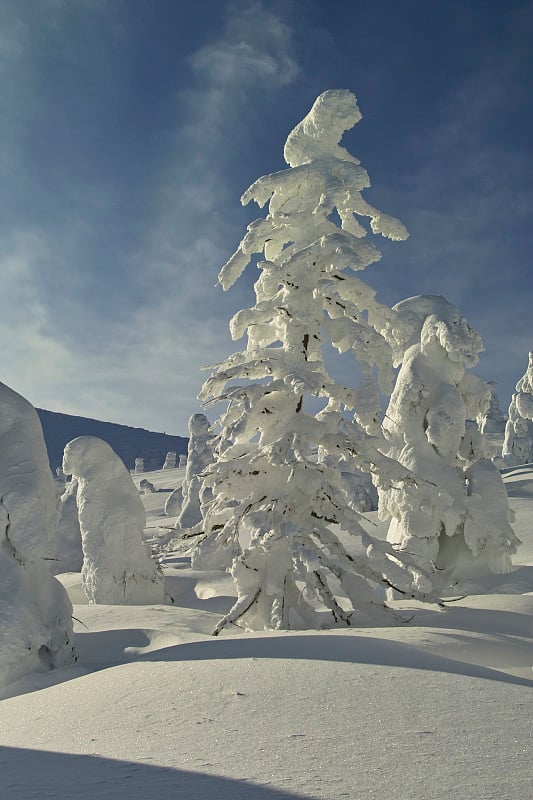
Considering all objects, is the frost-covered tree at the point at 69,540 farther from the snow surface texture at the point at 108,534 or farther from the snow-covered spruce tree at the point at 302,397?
the snow-covered spruce tree at the point at 302,397

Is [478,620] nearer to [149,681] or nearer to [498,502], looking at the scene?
[149,681]

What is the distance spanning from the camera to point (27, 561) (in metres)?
5.77

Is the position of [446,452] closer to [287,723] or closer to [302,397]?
[302,397]

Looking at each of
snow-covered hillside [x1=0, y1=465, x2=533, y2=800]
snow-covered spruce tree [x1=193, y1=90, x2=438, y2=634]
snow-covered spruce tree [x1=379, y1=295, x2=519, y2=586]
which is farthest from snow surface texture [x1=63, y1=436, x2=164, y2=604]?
snow-covered hillside [x1=0, y1=465, x2=533, y2=800]

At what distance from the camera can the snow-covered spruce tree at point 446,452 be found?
35.8ft

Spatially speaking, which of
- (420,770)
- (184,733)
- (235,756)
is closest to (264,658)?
(184,733)

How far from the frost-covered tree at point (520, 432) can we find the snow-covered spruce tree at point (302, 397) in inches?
1387

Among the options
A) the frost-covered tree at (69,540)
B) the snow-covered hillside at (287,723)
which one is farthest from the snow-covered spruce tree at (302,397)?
the frost-covered tree at (69,540)

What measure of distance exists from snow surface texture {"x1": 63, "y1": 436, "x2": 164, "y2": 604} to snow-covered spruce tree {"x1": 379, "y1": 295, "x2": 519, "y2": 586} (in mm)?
4453

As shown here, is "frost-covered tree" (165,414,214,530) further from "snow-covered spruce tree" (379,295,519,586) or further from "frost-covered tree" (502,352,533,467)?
"frost-covered tree" (502,352,533,467)

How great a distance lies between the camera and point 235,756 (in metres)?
2.47

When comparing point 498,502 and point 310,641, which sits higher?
point 498,502

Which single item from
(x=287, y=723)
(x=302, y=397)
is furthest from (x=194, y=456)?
(x=287, y=723)

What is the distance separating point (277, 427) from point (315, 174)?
3.18 meters
